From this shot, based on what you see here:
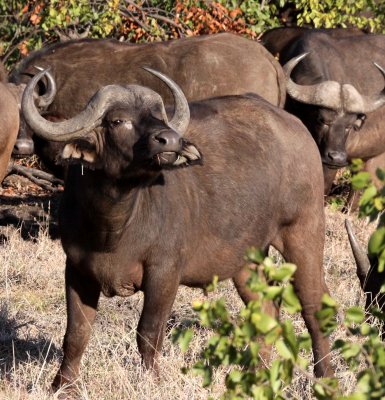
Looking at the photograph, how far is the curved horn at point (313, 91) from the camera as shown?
10.7m

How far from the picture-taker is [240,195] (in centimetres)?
570

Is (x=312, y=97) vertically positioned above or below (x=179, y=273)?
below

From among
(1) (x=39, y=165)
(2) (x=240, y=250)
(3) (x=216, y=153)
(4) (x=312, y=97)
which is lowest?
(1) (x=39, y=165)

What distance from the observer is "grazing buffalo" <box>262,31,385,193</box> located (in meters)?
10.7

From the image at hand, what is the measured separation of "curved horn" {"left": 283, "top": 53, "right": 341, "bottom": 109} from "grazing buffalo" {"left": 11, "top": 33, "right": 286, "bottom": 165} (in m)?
0.78

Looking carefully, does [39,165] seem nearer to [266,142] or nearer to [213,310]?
[266,142]

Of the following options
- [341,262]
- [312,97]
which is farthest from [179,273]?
[312,97]

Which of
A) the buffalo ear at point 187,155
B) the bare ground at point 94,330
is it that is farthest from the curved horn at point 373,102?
the buffalo ear at point 187,155

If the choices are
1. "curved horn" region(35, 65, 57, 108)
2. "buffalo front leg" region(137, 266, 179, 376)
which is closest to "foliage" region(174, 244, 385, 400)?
"buffalo front leg" region(137, 266, 179, 376)

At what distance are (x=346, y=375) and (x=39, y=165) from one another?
22.9ft

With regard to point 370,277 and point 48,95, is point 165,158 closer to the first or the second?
point 370,277

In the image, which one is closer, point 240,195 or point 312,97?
point 240,195

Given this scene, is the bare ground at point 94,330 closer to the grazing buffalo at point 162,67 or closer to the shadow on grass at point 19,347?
the shadow on grass at point 19,347

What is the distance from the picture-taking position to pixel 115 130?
485cm
